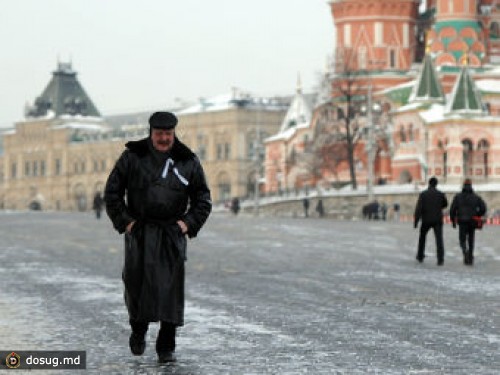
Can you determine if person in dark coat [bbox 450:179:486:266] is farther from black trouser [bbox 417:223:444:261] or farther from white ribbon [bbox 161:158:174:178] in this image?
white ribbon [bbox 161:158:174:178]

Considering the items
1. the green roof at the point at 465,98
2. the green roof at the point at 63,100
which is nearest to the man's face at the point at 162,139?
the green roof at the point at 465,98

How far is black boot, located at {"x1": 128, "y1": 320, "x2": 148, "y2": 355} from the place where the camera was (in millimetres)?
9609

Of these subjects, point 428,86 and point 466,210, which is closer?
point 466,210

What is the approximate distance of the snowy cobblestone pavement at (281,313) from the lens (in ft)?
31.9

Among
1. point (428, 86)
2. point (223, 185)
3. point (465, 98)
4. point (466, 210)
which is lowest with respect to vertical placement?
point (223, 185)

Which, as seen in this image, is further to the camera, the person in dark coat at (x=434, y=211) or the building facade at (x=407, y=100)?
the building facade at (x=407, y=100)

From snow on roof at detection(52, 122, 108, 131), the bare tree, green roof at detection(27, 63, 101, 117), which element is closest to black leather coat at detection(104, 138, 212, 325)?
the bare tree

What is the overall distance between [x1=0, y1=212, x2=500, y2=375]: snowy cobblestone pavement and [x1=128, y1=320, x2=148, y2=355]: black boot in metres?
0.08

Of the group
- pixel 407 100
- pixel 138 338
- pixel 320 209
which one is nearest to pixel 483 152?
pixel 407 100

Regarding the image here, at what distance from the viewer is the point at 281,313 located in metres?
13.2

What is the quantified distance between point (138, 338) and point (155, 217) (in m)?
0.91

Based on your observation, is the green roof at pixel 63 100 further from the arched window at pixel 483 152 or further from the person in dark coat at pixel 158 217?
the person in dark coat at pixel 158 217

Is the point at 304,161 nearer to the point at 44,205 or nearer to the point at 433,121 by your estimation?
the point at 433,121

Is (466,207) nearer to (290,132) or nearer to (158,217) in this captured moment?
(158,217)
